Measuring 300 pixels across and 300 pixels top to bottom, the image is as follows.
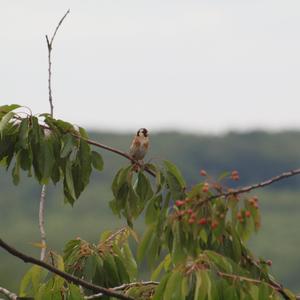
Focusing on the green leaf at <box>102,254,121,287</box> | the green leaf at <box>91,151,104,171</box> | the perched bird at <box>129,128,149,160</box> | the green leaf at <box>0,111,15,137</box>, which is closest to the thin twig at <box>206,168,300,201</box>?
the green leaf at <box>0,111,15,137</box>

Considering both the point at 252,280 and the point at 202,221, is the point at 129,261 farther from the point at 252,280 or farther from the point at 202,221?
the point at 202,221

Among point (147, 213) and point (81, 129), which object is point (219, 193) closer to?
point (147, 213)

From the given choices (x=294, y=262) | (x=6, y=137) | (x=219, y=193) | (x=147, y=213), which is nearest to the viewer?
(x=219, y=193)

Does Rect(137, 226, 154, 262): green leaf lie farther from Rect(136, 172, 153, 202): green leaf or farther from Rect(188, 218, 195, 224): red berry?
Rect(136, 172, 153, 202): green leaf

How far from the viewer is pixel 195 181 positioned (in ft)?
347

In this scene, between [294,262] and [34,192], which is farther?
[34,192]

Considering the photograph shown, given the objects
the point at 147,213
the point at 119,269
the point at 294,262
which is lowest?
the point at 294,262

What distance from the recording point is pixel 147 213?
15.0 ft

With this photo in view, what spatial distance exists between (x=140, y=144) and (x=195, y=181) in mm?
98559

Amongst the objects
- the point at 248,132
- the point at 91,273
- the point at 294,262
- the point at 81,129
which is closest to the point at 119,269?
the point at 91,273

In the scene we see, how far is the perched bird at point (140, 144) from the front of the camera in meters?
7.12

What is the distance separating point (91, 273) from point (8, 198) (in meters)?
120

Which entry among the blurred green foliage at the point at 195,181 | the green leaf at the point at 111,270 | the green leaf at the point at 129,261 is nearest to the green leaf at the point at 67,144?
the green leaf at the point at 111,270

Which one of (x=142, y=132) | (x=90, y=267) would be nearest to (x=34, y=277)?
(x=90, y=267)
